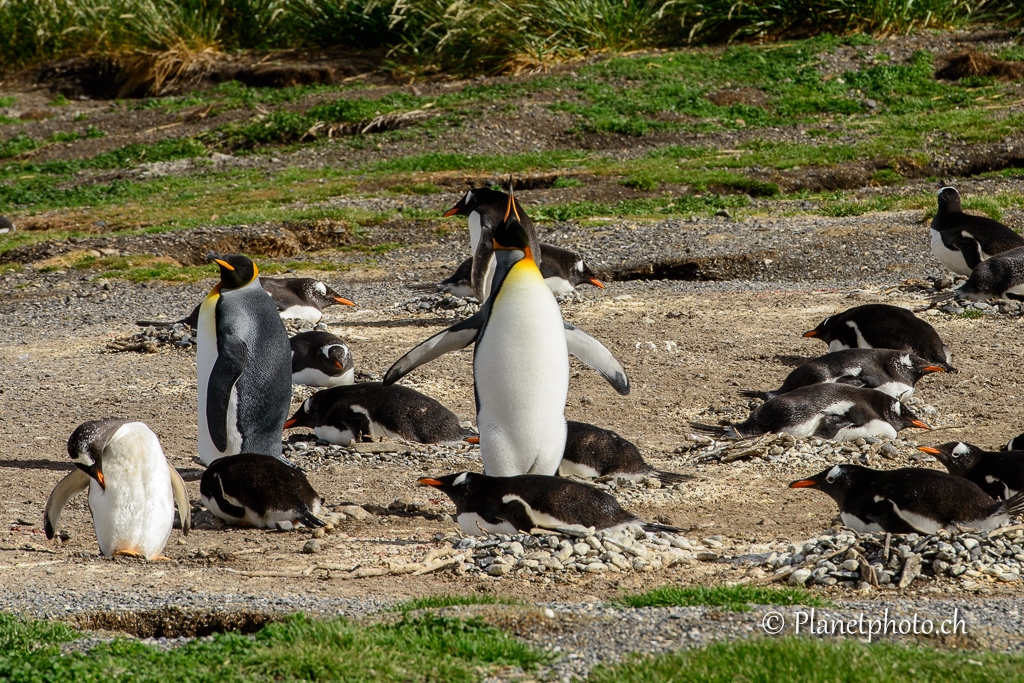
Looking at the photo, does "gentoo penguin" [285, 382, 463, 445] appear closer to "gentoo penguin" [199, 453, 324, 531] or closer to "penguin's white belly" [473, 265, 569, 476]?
"penguin's white belly" [473, 265, 569, 476]

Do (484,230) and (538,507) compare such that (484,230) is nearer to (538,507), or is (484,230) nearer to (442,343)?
(442,343)

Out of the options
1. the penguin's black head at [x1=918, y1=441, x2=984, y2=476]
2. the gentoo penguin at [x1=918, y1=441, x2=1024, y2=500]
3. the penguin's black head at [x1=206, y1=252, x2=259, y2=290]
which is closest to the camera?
the gentoo penguin at [x1=918, y1=441, x2=1024, y2=500]

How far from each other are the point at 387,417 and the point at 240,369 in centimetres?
92

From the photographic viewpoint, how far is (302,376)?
762 centimetres

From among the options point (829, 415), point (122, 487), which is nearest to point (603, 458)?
point (829, 415)

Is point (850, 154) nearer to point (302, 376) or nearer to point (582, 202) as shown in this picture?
point (582, 202)

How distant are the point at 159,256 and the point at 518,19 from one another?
10787mm

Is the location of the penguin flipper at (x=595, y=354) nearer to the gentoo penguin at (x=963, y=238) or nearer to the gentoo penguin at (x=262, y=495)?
the gentoo penguin at (x=262, y=495)

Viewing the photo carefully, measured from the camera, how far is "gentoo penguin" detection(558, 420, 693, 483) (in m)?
5.45

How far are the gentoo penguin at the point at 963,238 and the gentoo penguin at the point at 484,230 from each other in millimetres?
3551

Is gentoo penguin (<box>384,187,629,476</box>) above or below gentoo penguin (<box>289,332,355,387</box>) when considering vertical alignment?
above

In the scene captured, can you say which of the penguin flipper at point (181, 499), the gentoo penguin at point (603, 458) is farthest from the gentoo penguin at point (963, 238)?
the penguin flipper at point (181, 499)

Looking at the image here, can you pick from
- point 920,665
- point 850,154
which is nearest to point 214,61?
point 850,154

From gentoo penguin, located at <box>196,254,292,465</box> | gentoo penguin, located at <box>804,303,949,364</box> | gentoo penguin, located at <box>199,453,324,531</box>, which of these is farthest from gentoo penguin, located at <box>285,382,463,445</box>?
gentoo penguin, located at <box>804,303,949,364</box>
